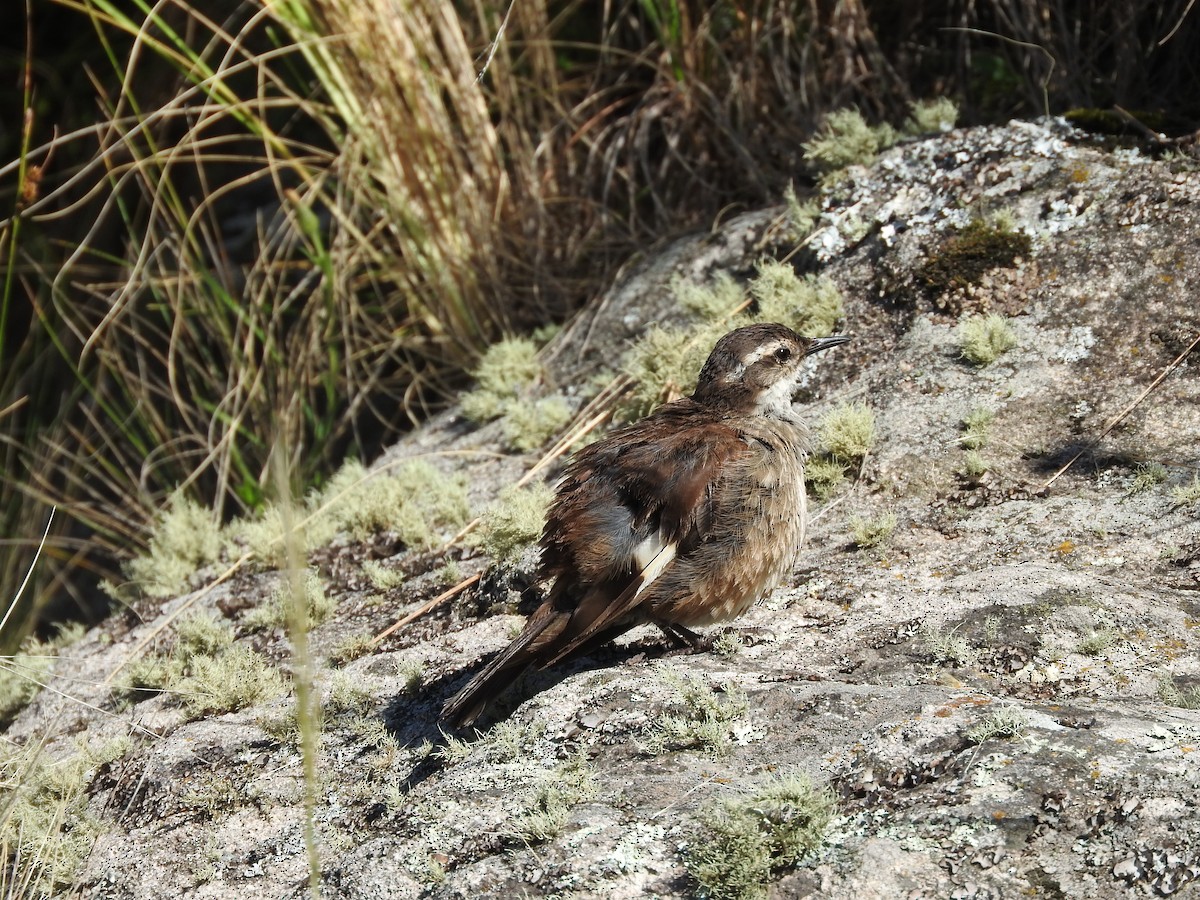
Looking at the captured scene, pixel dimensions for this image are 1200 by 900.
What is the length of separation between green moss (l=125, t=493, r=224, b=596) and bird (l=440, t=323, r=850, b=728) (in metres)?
2.35

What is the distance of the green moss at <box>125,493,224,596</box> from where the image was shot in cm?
566

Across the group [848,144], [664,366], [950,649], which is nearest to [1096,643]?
[950,649]

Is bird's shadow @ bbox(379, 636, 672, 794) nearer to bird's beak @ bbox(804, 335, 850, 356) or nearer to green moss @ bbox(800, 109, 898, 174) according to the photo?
bird's beak @ bbox(804, 335, 850, 356)

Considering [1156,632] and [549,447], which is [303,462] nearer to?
[549,447]

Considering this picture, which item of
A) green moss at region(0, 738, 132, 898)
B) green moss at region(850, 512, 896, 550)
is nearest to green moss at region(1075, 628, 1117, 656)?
green moss at region(850, 512, 896, 550)

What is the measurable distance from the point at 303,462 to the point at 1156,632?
5094 mm

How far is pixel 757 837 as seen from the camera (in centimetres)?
278

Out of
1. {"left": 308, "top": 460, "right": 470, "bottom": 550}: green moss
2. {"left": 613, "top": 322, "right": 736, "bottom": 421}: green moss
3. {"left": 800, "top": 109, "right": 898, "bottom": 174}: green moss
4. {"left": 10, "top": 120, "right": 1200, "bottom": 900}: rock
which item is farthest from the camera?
{"left": 800, "top": 109, "right": 898, "bottom": 174}: green moss

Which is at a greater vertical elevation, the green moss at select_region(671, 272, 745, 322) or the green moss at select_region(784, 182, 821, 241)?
the green moss at select_region(784, 182, 821, 241)

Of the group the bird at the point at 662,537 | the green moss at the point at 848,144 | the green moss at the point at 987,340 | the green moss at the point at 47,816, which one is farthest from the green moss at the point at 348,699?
the green moss at the point at 848,144

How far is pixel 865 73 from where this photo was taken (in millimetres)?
6648

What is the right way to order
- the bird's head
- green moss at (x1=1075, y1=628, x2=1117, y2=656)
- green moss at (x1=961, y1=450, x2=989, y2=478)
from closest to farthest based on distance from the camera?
green moss at (x1=1075, y1=628, x2=1117, y2=656)
green moss at (x1=961, y1=450, x2=989, y2=478)
the bird's head

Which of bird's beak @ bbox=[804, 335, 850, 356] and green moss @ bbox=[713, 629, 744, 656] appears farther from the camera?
bird's beak @ bbox=[804, 335, 850, 356]

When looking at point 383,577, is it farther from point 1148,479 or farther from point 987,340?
point 1148,479
